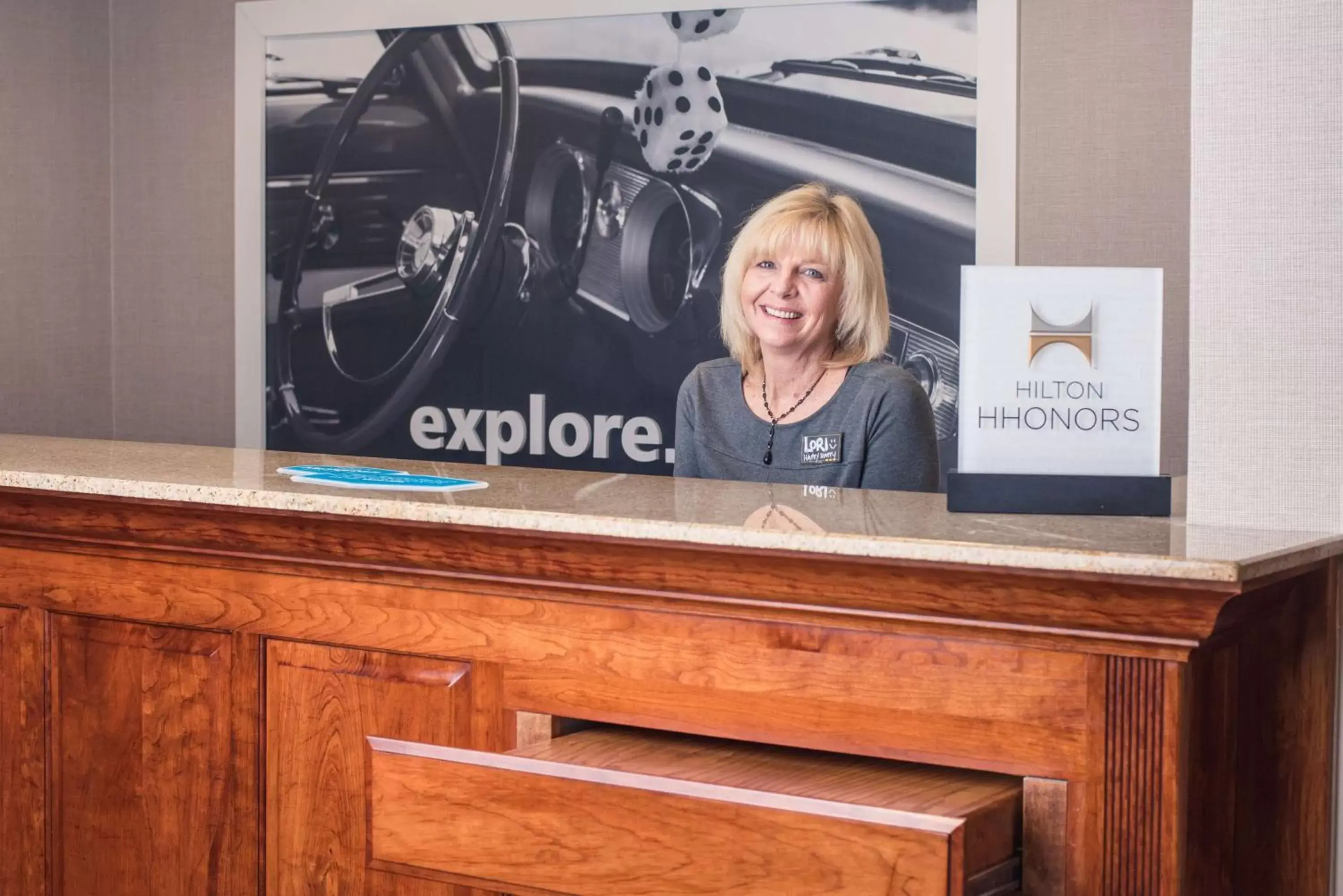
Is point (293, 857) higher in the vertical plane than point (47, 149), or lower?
lower

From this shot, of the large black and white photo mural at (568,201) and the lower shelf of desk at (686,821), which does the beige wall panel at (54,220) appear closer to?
the large black and white photo mural at (568,201)

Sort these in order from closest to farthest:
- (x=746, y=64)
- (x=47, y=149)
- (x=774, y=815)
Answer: (x=774, y=815), (x=746, y=64), (x=47, y=149)

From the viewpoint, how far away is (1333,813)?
1.59 meters

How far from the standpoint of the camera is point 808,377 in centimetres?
290

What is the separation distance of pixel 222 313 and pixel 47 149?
0.75 meters

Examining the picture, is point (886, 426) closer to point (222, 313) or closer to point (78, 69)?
point (222, 313)

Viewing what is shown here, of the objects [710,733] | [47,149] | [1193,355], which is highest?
[47,149]

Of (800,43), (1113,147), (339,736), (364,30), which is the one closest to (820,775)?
(339,736)

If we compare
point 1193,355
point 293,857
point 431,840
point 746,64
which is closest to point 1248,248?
point 1193,355

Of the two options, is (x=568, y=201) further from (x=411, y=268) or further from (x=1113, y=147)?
(x=1113, y=147)

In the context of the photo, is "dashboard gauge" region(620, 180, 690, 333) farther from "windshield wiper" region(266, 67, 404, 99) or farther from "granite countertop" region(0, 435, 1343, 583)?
"granite countertop" region(0, 435, 1343, 583)

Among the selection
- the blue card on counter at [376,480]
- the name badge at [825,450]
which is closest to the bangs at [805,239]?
the name badge at [825,450]

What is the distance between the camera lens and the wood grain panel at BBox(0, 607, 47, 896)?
2078 millimetres

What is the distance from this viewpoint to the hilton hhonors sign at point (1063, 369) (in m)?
1.55
